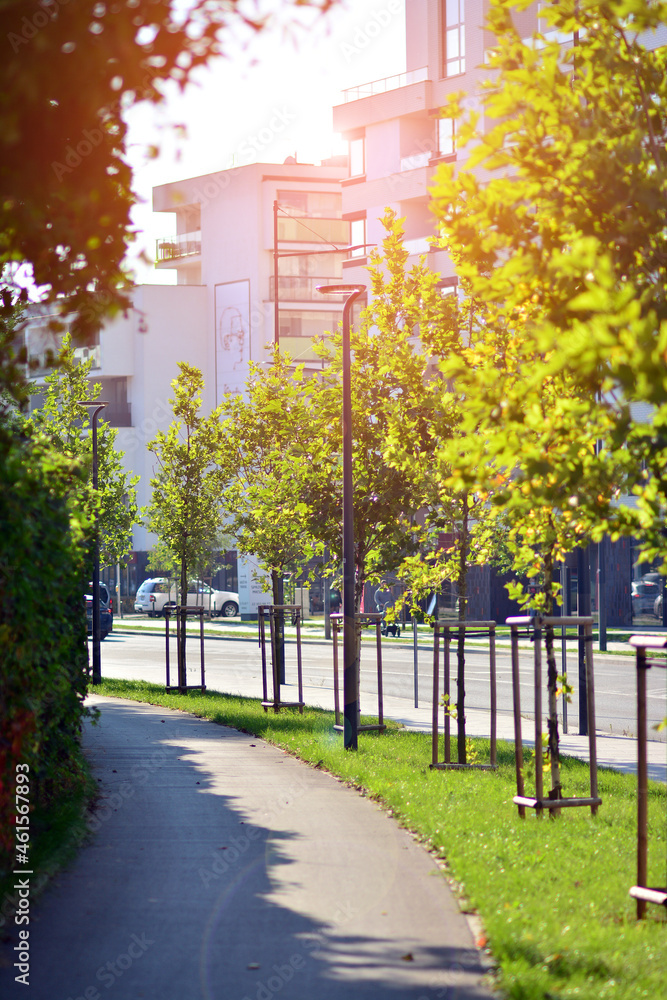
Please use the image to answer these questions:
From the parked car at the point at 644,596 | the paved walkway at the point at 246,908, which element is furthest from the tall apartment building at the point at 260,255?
the paved walkway at the point at 246,908

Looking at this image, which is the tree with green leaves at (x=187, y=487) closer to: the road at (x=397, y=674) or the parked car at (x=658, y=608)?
the road at (x=397, y=674)

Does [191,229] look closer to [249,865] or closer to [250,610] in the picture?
[250,610]

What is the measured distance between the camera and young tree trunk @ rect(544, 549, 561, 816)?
29.9 feet

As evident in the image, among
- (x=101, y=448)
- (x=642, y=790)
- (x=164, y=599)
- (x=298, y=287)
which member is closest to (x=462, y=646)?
(x=642, y=790)

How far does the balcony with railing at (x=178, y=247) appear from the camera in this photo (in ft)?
244

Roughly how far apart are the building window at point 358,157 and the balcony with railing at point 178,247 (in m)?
25.2

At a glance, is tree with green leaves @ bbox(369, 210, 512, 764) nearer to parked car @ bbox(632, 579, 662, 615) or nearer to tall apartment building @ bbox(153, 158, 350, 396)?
parked car @ bbox(632, 579, 662, 615)

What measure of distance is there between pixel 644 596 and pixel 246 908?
112 feet

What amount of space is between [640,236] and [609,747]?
9334 millimetres

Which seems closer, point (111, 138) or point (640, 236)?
point (111, 138)

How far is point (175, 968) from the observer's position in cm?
547

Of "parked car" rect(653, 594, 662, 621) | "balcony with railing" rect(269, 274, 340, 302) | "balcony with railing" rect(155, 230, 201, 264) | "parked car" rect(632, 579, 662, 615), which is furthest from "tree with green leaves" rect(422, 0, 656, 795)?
"balcony with railing" rect(155, 230, 201, 264)

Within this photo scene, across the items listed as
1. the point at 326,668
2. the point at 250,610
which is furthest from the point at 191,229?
the point at 326,668

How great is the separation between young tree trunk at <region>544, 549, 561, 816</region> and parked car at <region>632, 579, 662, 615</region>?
29.5 metres
